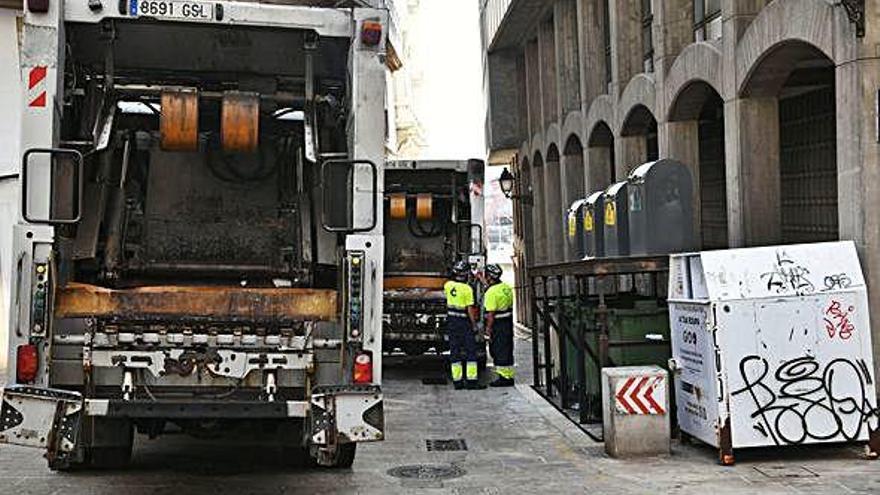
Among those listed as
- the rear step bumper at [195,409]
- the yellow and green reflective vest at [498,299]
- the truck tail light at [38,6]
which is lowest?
the rear step bumper at [195,409]

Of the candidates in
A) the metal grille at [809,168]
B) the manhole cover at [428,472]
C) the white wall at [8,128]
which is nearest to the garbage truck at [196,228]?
the manhole cover at [428,472]

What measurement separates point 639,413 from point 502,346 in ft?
16.2

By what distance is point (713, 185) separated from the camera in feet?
56.2

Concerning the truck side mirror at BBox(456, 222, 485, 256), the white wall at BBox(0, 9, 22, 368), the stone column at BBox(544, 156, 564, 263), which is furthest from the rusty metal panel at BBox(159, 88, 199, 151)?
the stone column at BBox(544, 156, 564, 263)

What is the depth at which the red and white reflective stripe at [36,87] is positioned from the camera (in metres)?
6.27

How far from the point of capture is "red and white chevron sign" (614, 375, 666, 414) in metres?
8.04

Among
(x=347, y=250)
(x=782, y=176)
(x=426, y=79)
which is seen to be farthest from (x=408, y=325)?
(x=426, y=79)

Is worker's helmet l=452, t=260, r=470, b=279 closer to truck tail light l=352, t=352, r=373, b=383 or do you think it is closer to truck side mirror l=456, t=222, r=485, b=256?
truck side mirror l=456, t=222, r=485, b=256

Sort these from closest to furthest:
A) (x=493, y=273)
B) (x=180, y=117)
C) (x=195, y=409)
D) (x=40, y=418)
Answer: (x=40, y=418), (x=195, y=409), (x=180, y=117), (x=493, y=273)

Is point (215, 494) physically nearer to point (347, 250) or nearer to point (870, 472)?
point (347, 250)

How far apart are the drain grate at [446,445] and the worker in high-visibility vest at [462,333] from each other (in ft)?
11.9

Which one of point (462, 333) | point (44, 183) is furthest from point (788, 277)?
point (462, 333)

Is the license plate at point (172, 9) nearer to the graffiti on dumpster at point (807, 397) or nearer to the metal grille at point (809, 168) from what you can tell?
the graffiti on dumpster at point (807, 397)

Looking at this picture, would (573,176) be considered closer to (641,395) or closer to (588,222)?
(588,222)
